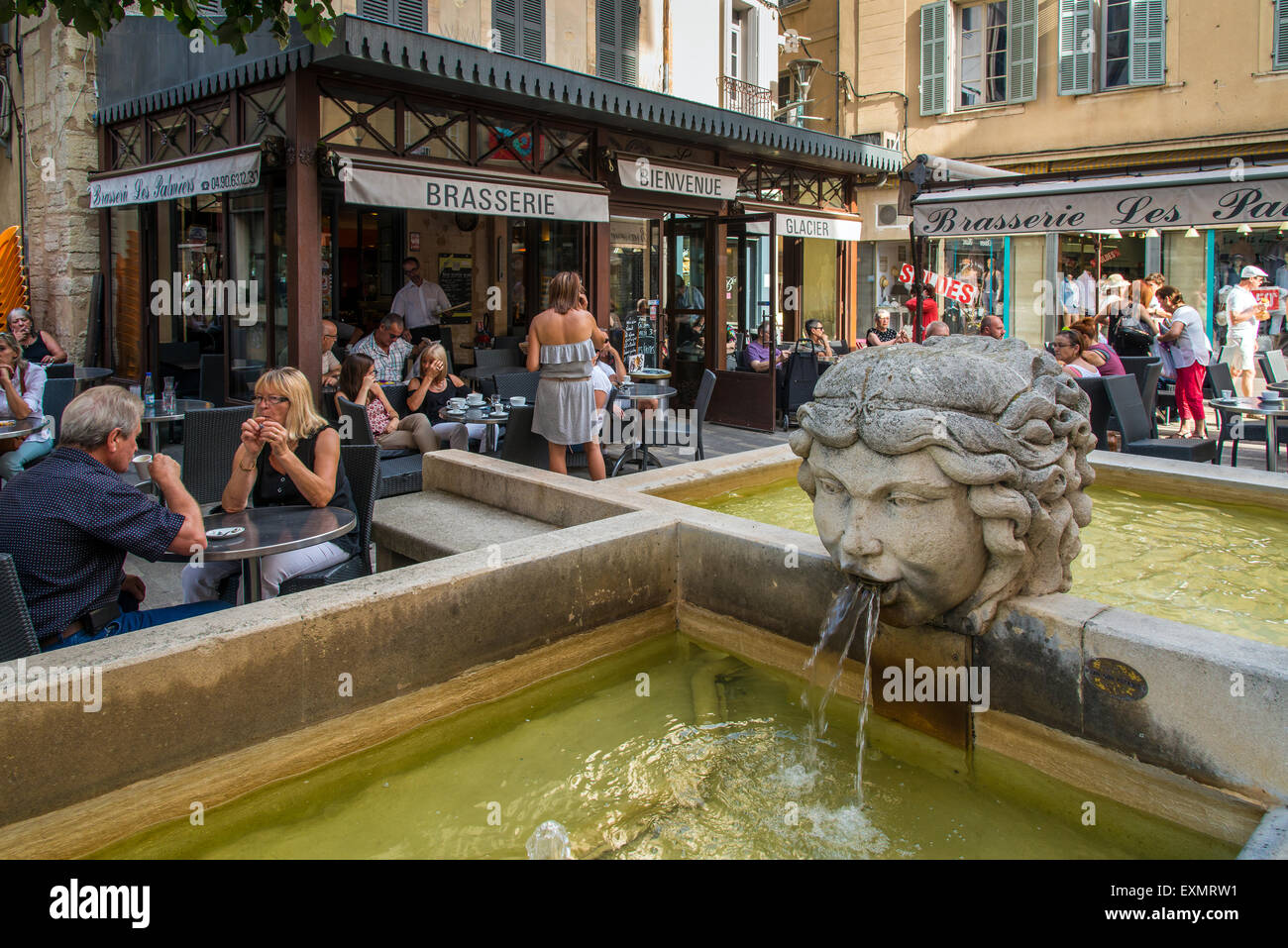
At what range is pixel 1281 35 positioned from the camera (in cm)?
1538

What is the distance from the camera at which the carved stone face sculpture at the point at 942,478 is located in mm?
2564

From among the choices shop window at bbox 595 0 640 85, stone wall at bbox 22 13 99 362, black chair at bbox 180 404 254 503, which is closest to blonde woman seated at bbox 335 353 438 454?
black chair at bbox 180 404 254 503

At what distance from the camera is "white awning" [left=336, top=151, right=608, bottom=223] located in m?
8.35

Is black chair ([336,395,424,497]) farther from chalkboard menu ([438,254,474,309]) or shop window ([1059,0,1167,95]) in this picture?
shop window ([1059,0,1167,95])

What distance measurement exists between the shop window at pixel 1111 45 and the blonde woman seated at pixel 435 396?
1471 cm

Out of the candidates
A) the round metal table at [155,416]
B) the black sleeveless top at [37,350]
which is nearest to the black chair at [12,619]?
the round metal table at [155,416]

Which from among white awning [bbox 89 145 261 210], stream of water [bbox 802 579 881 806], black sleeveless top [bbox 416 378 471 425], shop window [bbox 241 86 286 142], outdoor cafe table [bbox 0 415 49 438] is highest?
shop window [bbox 241 86 286 142]

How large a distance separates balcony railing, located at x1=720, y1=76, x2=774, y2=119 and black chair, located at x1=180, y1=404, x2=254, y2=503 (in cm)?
1246

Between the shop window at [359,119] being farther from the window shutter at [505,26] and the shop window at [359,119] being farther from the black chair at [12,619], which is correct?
the black chair at [12,619]

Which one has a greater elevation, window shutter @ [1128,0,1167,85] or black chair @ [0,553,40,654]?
window shutter @ [1128,0,1167,85]

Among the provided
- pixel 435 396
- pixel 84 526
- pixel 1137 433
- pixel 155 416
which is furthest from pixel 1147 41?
pixel 84 526

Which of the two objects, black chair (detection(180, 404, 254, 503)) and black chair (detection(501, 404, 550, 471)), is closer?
black chair (detection(180, 404, 254, 503))

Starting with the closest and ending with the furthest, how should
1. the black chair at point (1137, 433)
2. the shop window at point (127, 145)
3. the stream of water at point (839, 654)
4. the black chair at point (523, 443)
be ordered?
the stream of water at point (839, 654) < the black chair at point (1137, 433) < the black chair at point (523, 443) < the shop window at point (127, 145)

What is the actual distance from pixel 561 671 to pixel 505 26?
1154cm
